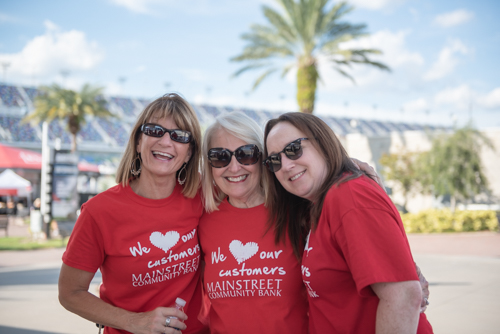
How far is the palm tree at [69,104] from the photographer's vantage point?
27.0m

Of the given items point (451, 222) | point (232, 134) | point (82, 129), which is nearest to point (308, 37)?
point (451, 222)

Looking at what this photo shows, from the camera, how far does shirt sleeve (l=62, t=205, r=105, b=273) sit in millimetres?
2057

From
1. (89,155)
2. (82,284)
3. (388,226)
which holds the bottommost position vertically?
(89,155)

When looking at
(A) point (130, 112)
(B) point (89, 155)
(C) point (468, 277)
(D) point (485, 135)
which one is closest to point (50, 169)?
(C) point (468, 277)

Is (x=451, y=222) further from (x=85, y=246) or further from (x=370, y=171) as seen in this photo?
(x=85, y=246)

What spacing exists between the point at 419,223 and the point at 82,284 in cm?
1847

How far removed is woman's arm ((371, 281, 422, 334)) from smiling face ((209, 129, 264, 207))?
117cm

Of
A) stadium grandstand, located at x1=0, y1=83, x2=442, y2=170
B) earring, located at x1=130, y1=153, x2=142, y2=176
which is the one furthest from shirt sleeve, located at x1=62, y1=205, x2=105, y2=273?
stadium grandstand, located at x1=0, y1=83, x2=442, y2=170

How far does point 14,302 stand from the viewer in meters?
6.72

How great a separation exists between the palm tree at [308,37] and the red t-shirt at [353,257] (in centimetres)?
Answer: 1596

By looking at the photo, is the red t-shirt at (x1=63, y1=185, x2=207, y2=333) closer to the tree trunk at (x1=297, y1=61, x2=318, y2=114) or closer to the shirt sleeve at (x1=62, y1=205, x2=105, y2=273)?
the shirt sleeve at (x1=62, y1=205, x2=105, y2=273)

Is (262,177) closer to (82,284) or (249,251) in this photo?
(249,251)

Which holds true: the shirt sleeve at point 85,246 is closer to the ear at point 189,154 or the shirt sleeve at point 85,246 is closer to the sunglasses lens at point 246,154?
the ear at point 189,154

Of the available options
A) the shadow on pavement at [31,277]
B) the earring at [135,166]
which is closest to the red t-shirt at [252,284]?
the earring at [135,166]
